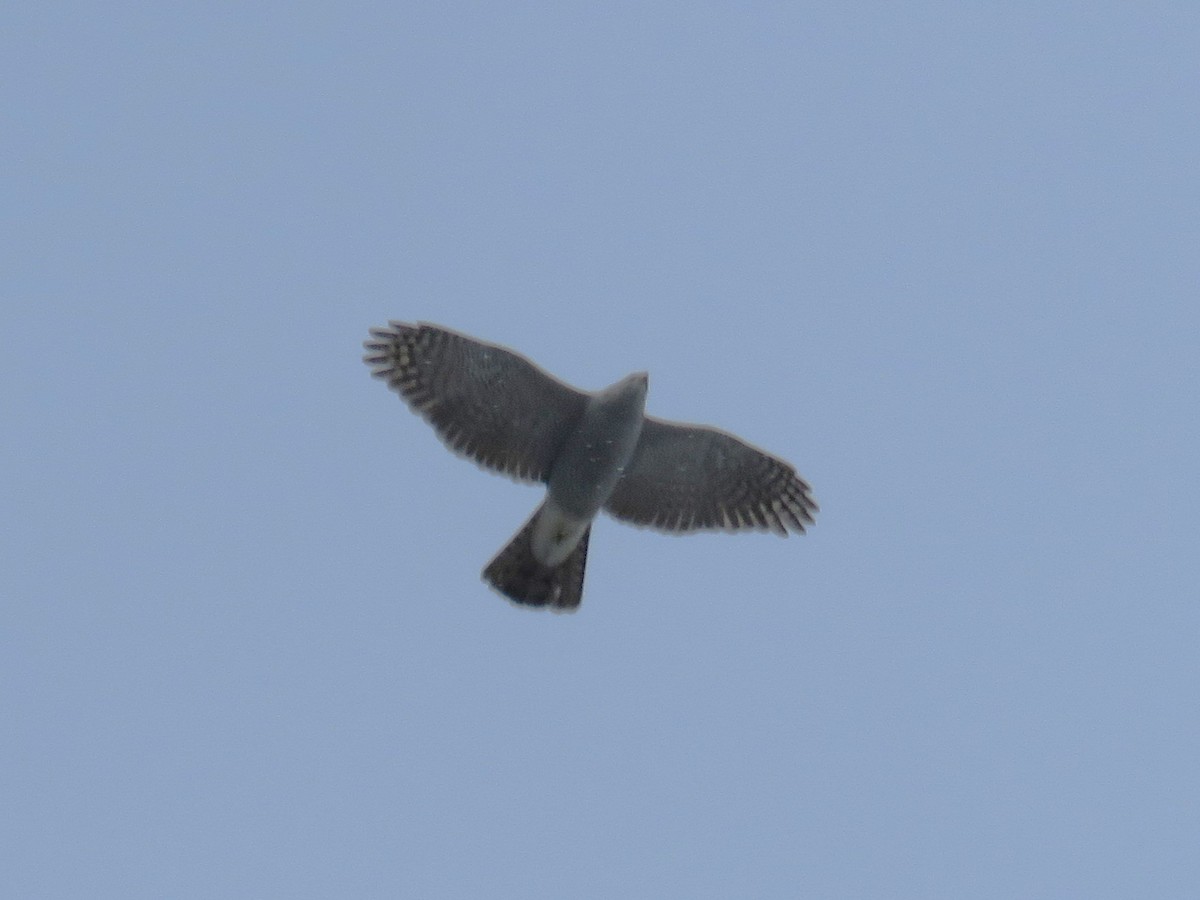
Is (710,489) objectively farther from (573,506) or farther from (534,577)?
(534,577)

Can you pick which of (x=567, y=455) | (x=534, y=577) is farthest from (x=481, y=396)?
(x=534, y=577)

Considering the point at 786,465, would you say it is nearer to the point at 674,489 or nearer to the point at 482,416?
the point at 674,489

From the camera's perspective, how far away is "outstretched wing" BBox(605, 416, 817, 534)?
18172 millimetres

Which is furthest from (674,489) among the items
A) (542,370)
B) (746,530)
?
(542,370)

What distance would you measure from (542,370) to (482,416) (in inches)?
34.6

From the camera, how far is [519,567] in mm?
18609

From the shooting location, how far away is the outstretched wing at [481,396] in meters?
17.5

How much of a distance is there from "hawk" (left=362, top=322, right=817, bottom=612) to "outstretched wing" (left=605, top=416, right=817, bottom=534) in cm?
1

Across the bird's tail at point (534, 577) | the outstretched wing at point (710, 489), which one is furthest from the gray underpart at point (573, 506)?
the outstretched wing at point (710, 489)

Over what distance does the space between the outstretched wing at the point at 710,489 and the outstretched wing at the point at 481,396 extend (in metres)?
0.91

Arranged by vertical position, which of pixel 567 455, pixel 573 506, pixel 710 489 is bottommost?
pixel 573 506

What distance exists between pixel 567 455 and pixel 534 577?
151cm

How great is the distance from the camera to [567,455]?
58.5 feet

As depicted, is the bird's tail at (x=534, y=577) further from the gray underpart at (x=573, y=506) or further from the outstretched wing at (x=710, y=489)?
the outstretched wing at (x=710, y=489)
